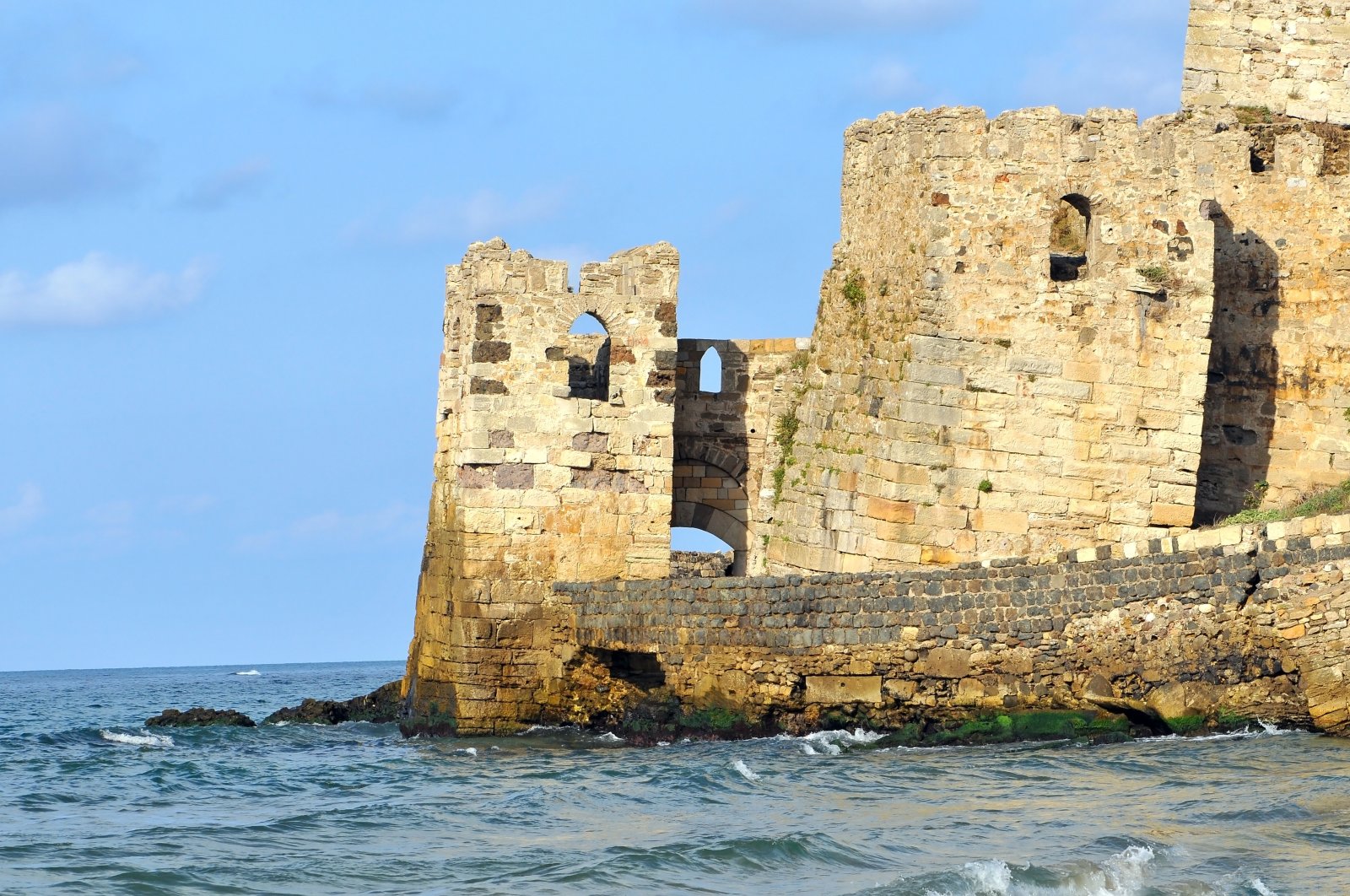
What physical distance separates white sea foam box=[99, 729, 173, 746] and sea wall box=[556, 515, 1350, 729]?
729cm

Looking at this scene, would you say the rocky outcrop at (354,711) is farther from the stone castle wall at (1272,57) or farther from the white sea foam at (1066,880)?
the white sea foam at (1066,880)

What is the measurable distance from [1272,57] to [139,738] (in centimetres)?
1661

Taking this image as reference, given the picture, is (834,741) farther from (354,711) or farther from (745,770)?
(354,711)

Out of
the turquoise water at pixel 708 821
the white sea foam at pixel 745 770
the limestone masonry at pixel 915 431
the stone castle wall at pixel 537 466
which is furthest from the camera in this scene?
the stone castle wall at pixel 537 466

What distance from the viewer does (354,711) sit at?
29.2 metres

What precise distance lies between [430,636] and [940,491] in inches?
238

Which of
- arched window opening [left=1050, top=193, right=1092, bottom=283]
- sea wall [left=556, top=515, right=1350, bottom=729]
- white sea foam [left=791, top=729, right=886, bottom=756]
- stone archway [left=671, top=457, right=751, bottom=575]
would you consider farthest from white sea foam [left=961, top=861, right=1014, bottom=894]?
stone archway [left=671, top=457, right=751, bottom=575]

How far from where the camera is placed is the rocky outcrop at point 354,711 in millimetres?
28578

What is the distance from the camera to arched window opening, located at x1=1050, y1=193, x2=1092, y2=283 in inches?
910

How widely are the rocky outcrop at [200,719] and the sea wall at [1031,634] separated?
8.38 m

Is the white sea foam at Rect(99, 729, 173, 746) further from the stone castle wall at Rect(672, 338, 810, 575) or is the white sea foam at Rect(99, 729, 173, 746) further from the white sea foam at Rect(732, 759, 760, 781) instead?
the white sea foam at Rect(732, 759, 760, 781)

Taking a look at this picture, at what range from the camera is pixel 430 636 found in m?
24.2

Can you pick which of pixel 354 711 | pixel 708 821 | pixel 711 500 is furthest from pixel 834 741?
pixel 354 711

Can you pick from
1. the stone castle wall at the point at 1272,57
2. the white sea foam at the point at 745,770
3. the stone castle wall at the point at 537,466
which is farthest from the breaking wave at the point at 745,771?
the stone castle wall at the point at 1272,57
